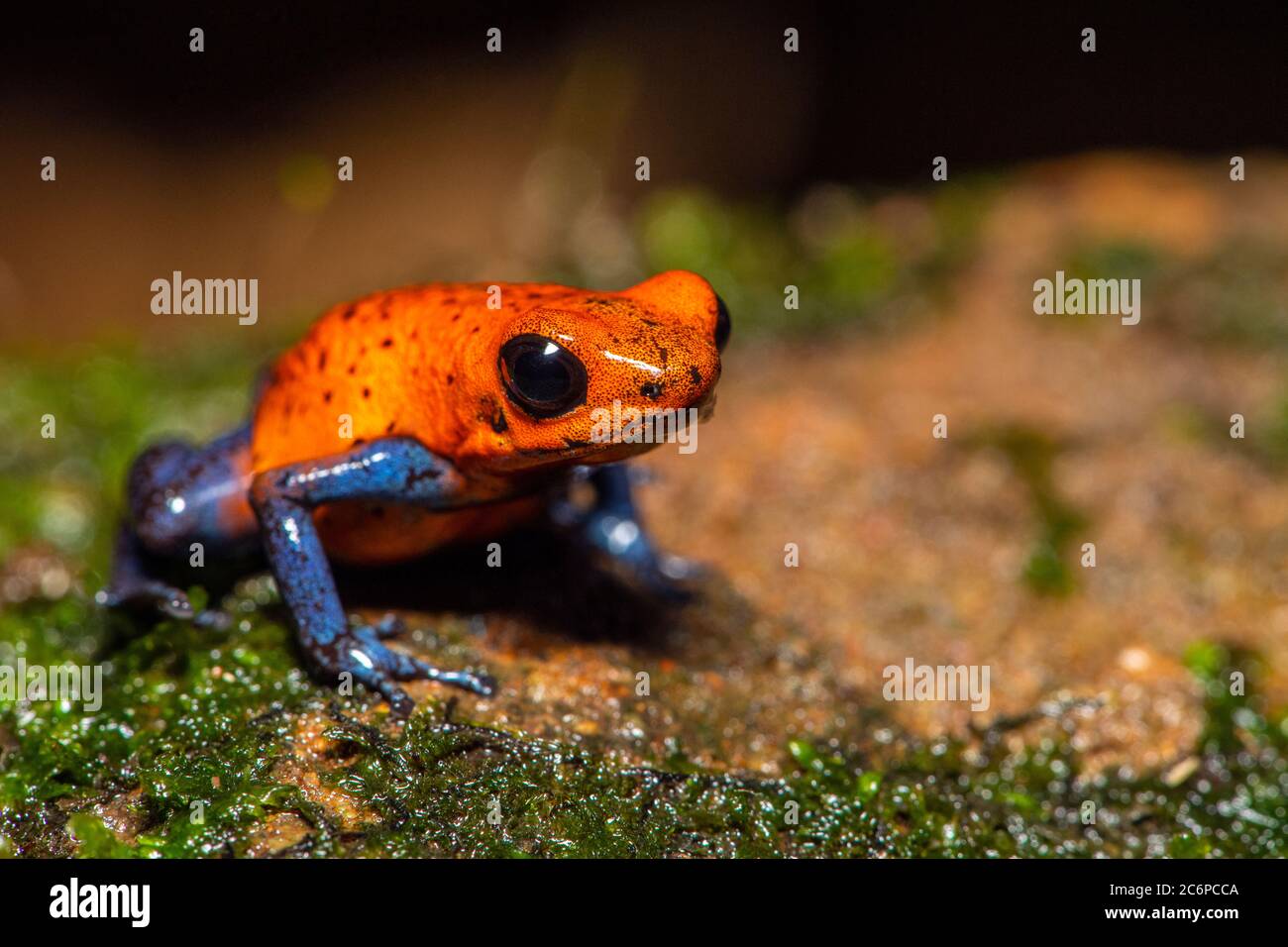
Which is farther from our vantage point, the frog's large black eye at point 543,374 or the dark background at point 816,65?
the dark background at point 816,65

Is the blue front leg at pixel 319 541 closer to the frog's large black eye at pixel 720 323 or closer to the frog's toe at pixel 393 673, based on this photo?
the frog's toe at pixel 393 673

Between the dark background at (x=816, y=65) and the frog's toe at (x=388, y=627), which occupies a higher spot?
the dark background at (x=816, y=65)

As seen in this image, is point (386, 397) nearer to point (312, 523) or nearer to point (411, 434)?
point (411, 434)

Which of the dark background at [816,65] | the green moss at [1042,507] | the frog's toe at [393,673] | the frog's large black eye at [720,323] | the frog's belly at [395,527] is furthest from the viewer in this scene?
the dark background at [816,65]

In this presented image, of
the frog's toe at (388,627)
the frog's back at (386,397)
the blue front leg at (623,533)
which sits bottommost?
the frog's toe at (388,627)

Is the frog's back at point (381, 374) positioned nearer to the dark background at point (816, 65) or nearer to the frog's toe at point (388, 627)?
the frog's toe at point (388, 627)

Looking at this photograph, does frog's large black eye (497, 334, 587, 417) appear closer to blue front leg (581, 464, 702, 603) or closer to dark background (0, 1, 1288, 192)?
blue front leg (581, 464, 702, 603)

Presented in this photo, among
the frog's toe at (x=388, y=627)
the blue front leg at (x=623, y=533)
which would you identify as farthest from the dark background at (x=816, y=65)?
the frog's toe at (x=388, y=627)

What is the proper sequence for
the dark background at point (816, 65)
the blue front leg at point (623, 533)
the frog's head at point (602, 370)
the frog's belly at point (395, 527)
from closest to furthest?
1. the frog's head at point (602, 370)
2. the frog's belly at point (395, 527)
3. the blue front leg at point (623, 533)
4. the dark background at point (816, 65)

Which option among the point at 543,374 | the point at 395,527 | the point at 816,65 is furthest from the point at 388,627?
the point at 816,65
